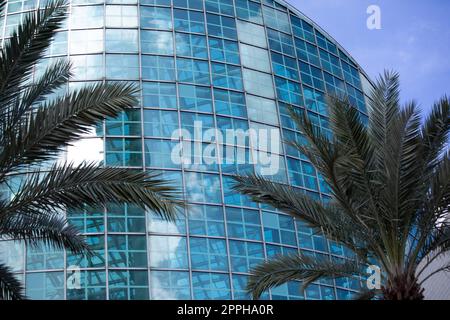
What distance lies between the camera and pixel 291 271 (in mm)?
18750

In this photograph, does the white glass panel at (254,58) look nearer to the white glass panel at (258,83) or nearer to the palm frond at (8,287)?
the white glass panel at (258,83)

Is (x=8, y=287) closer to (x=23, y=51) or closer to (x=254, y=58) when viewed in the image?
(x=23, y=51)

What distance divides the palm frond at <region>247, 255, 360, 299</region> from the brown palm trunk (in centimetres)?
124

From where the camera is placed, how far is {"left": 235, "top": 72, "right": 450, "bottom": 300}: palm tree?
58.1 ft

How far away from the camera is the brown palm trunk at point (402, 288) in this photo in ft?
57.3

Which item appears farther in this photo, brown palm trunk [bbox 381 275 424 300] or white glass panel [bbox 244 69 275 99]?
white glass panel [bbox 244 69 275 99]

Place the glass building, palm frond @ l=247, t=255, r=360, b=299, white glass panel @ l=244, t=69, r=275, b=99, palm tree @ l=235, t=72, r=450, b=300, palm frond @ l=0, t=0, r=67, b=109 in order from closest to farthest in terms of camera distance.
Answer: palm frond @ l=0, t=0, r=67, b=109 < palm tree @ l=235, t=72, r=450, b=300 < palm frond @ l=247, t=255, r=360, b=299 < the glass building < white glass panel @ l=244, t=69, r=275, b=99

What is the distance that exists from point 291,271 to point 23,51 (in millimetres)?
7505

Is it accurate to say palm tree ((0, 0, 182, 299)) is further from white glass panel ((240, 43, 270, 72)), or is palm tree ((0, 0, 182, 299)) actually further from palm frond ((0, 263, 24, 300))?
white glass panel ((240, 43, 270, 72))

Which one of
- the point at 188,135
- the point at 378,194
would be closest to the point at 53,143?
the point at 378,194

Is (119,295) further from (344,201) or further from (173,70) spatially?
(344,201)

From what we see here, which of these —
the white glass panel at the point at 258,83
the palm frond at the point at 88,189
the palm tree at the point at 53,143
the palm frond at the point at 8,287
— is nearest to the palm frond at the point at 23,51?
the palm tree at the point at 53,143

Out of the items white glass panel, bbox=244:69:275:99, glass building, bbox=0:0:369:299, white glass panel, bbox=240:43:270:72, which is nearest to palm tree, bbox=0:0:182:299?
glass building, bbox=0:0:369:299
